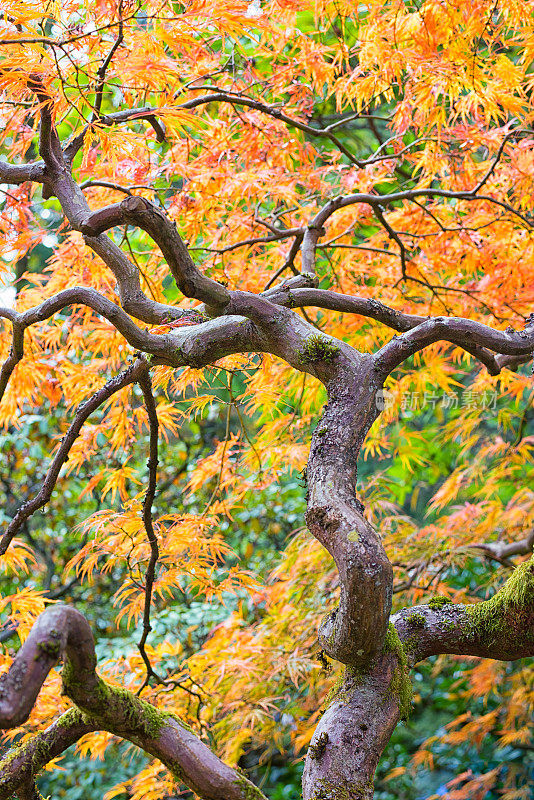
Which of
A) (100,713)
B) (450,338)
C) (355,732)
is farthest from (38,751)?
(450,338)

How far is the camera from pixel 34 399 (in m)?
1.99

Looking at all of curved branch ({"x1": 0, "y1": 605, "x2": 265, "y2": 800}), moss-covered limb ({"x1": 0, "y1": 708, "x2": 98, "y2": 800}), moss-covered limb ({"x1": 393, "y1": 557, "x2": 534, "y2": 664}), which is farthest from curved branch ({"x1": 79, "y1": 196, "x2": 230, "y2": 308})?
moss-covered limb ({"x1": 0, "y1": 708, "x2": 98, "y2": 800})

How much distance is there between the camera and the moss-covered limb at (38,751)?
47.3 inches

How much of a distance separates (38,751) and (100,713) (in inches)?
8.7

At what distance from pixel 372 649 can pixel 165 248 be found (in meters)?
0.64

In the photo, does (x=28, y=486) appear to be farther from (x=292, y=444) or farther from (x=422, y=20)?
(x=422, y=20)

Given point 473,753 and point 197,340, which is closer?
point 197,340

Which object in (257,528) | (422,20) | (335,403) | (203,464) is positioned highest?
(422,20)

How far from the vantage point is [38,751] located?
1.22 meters

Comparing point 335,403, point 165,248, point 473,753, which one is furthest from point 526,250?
point 473,753

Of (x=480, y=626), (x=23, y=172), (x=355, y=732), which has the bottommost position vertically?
(x=355, y=732)

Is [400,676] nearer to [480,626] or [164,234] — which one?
[480,626]

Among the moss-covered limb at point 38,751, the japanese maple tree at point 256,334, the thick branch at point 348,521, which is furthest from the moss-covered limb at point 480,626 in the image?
the moss-covered limb at point 38,751

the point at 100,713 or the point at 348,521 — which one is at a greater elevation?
the point at 348,521
